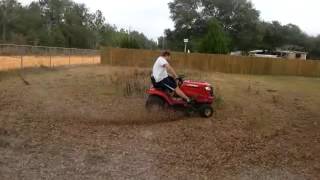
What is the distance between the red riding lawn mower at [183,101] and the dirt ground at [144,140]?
0.24 meters

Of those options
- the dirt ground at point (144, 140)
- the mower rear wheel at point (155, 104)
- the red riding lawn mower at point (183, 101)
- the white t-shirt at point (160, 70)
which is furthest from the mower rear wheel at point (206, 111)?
the white t-shirt at point (160, 70)

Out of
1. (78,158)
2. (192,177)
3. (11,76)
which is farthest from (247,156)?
(11,76)

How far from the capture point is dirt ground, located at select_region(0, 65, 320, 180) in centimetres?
801

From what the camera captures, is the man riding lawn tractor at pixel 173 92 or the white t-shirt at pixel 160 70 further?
the man riding lawn tractor at pixel 173 92

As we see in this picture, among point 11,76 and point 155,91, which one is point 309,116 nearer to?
point 155,91

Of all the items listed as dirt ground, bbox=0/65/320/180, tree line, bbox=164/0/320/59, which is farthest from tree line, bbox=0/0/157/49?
dirt ground, bbox=0/65/320/180

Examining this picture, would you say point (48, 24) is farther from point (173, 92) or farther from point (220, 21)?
point (173, 92)

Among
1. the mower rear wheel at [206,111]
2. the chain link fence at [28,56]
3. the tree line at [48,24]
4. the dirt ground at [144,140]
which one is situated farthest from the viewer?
the tree line at [48,24]

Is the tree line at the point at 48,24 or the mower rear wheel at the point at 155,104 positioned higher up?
the tree line at the point at 48,24

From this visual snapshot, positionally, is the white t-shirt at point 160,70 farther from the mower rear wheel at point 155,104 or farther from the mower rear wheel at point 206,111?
the mower rear wheel at point 206,111

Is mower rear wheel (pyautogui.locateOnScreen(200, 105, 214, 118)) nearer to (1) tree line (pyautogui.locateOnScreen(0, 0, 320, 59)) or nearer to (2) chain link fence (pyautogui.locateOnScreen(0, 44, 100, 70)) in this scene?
(2) chain link fence (pyautogui.locateOnScreen(0, 44, 100, 70))

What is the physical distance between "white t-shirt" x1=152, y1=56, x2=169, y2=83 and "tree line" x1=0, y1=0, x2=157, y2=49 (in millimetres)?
65288

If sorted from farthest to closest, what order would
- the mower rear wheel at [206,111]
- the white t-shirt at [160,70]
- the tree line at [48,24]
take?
the tree line at [48,24], the mower rear wheel at [206,111], the white t-shirt at [160,70]

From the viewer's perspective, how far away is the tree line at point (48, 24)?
284ft
